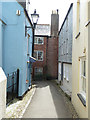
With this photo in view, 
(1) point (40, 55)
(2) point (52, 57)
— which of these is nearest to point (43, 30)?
(1) point (40, 55)

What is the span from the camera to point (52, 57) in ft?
69.2

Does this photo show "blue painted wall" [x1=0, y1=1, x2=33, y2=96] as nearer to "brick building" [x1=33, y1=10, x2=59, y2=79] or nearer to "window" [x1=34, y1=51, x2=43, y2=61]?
"brick building" [x1=33, y1=10, x2=59, y2=79]

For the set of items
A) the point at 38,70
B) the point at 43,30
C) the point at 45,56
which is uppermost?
the point at 43,30

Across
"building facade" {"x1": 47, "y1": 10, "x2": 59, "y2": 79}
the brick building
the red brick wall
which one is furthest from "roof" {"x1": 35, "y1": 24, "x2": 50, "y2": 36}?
the red brick wall


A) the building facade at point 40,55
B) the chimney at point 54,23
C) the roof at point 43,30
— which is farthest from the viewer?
the chimney at point 54,23

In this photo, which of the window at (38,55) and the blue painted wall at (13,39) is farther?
the window at (38,55)

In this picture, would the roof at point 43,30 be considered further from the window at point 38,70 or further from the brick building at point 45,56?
the window at point 38,70

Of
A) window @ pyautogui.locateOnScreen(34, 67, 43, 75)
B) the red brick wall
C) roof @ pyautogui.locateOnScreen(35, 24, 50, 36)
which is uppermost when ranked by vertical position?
roof @ pyautogui.locateOnScreen(35, 24, 50, 36)

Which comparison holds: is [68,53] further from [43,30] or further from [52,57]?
[43,30]

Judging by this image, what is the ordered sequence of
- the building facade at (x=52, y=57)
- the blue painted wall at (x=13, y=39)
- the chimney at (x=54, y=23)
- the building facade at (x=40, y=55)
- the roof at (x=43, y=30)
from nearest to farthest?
the blue painted wall at (x=13, y=39), the building facade at (x=40, y=55), the building facade at (x=52, y=57), the roof at (x=43, y=30), the chimney at (x=54, y=23)

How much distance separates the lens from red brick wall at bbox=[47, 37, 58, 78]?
20844 mm

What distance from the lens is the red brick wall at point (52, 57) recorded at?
821 inches

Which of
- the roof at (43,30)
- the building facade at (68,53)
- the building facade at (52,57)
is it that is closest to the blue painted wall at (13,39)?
the building facade at (68,53)

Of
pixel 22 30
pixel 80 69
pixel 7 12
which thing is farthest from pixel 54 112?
pixel 7 12
